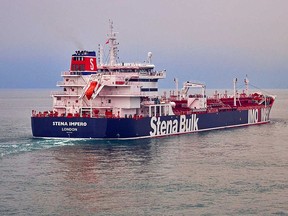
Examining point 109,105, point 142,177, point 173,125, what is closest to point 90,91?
point 109,105

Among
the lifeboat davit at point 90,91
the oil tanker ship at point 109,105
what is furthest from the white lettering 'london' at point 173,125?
the lifeboat davit at point 90,91

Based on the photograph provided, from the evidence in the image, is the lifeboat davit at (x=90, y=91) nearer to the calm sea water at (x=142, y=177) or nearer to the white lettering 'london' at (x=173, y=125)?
the calm sea water at (x=142, y=177)

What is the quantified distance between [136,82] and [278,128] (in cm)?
2295

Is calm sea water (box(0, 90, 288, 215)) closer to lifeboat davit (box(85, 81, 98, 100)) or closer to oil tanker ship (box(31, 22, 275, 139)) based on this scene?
oil tanker ship (box(31, 22, 275, 139))

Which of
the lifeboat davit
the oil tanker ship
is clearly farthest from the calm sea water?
the lifeboat davit

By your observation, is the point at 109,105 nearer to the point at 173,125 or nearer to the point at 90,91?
the point at 90,91

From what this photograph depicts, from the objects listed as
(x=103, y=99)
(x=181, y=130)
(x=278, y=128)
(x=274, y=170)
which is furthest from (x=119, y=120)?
(x=278, y=128)

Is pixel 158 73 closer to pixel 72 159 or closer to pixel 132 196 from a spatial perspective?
pixel 72 159

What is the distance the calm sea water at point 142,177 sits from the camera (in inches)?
1088

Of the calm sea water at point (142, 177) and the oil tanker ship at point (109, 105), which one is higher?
the oil tanker ship at point (109, 105)

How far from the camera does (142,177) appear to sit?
34250mm

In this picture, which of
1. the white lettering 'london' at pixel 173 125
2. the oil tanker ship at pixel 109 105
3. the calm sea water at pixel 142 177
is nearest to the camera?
the calm sea water at pixel 142 177

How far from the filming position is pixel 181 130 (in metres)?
58.6

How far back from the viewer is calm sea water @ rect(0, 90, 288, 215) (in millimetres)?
27641
